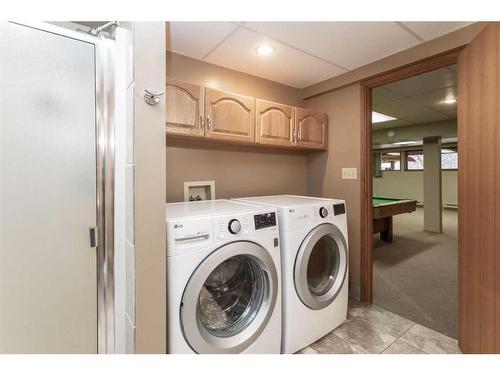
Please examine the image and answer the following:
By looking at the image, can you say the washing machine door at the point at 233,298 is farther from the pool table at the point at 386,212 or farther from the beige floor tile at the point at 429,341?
the pool table at the point at 386,212

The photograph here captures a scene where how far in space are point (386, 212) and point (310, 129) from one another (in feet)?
6.48

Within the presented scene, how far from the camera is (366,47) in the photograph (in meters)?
Answer: 1.81

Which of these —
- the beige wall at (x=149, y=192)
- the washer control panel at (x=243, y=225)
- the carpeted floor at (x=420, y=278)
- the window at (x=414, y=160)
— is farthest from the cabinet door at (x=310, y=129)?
the window at (x=414, y=160)

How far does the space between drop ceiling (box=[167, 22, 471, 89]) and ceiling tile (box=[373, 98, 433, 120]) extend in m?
1.86

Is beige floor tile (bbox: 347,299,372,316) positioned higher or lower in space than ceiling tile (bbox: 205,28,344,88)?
lower

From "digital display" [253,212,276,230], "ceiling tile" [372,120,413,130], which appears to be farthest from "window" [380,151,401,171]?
"digital display" [253,212,276,230]

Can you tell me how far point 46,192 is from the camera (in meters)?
1.10

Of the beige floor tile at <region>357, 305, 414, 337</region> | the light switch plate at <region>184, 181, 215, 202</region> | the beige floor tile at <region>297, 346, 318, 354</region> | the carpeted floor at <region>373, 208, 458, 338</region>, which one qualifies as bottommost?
the beige floor tile at <region>297, 346, 318, 354</region>

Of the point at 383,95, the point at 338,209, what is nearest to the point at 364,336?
the point at 338,209

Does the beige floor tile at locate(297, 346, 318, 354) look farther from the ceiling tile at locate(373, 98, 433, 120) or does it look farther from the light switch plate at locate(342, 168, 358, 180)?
the ceiling tile at locate(373, 98, 433, 120)

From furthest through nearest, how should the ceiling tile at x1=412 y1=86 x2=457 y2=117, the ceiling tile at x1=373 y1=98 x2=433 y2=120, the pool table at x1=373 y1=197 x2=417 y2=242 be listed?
1. the ceiling tile at x1=373 y1=98 x2=433 y2=120
2. the pool table at x1=373 y1=197 x2=417 y2=242
3. the ceiling tile at x1=412 y1=86 x2=457 y2=117

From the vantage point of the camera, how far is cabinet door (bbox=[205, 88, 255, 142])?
5.73 ft

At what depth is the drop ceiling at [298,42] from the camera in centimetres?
154

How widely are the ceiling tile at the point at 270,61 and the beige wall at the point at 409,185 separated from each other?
7.77 meters
